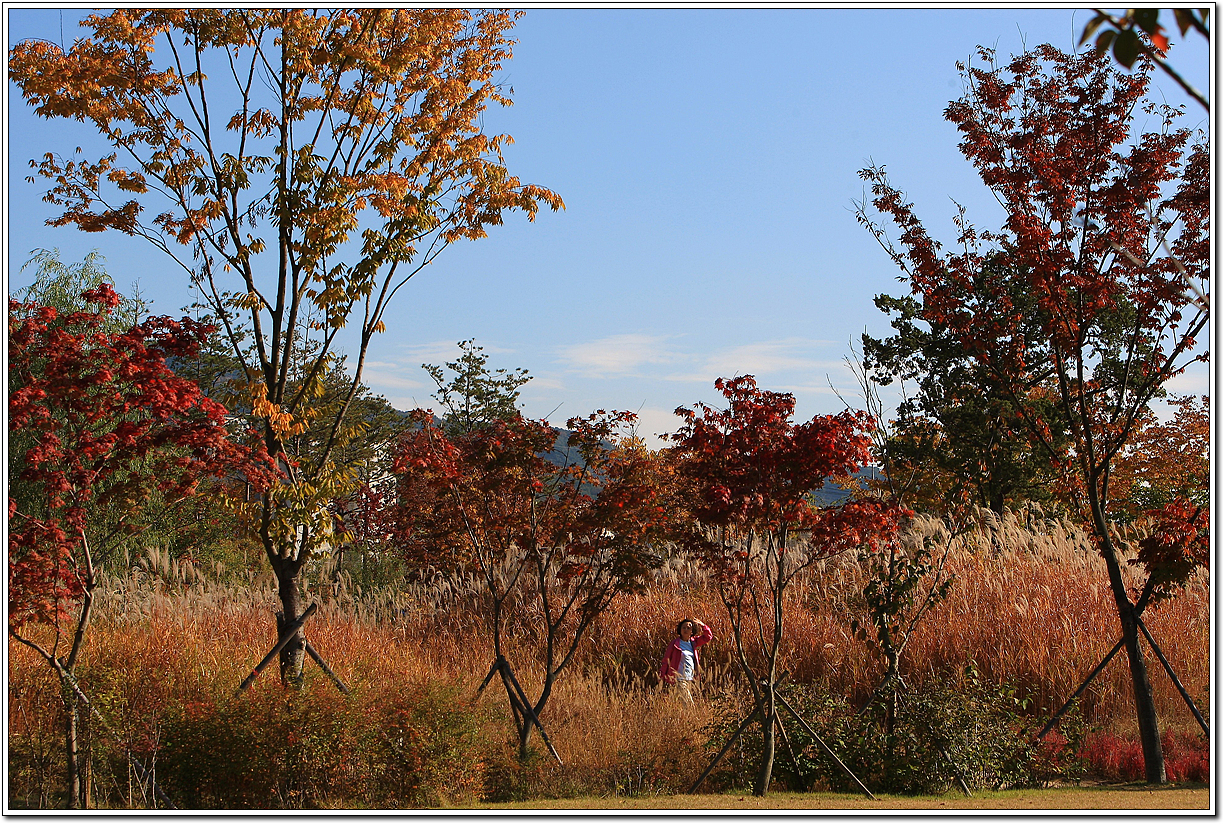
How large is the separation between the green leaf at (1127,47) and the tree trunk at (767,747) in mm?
4908

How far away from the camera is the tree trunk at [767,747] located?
5.87 meters

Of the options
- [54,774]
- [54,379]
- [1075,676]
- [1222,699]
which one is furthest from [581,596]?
[1222,699]

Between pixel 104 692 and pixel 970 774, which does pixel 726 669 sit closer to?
pixel 970 774

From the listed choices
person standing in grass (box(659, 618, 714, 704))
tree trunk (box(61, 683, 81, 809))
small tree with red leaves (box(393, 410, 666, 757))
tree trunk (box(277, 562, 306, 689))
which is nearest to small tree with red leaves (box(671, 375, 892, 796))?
small tree with red leaves (box(393, 410, 666, 757))

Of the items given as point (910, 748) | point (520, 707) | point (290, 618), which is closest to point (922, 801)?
point (910, 748)

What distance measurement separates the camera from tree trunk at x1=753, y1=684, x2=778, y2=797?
19.2 ft

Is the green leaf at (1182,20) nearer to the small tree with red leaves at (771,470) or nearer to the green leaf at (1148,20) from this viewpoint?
the green leaf at (1148,20)

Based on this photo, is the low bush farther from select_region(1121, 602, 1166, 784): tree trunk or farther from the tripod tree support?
the tripod tree support

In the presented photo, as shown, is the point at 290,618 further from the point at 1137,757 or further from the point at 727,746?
the point at 1137,757

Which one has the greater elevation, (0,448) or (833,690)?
(0,448)

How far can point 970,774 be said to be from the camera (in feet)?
19.7

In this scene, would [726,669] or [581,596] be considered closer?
[726,669]

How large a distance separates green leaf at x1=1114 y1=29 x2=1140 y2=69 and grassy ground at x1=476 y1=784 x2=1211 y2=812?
182 inches

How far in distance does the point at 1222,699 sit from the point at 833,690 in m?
4.20
